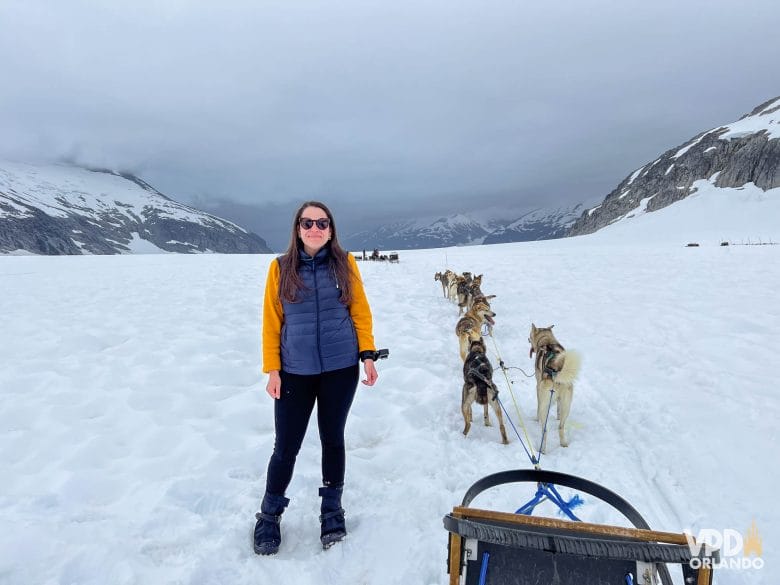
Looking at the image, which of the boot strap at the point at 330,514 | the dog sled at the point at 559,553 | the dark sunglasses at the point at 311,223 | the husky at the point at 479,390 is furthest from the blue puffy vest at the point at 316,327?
the husky at the point at 479,390

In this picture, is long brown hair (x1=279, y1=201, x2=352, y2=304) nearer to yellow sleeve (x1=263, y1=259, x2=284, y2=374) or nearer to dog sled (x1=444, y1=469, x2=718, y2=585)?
yellow sleeve (x1=263, y1=259, x2=284, y2=374)

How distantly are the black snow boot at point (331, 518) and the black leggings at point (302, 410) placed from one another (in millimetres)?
386

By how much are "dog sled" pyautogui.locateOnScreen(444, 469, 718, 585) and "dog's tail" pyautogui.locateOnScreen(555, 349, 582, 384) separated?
7.72ft

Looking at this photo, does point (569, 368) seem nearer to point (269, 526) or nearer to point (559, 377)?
point (559, 377)

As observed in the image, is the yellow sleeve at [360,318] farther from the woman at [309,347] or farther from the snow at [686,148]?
the snow at [686,148]

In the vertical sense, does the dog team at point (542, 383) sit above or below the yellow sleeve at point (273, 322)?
below

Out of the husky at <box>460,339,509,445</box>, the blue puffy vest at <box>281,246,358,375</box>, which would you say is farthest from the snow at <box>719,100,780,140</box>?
the blue puffy vest at <box>281,246,358,375</box>

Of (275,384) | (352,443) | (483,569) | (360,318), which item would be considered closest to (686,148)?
(352,443)

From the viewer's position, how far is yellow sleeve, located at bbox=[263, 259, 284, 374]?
3.19 meters

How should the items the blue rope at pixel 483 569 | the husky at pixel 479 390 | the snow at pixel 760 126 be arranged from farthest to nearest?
1. the snow at pixel 760 126
2. the husky at pixel 479 390
3. the blue rope at pixel 483 569

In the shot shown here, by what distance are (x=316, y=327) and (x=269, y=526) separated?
1.68 meters

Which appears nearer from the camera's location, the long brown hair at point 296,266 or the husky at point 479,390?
the long brown hair at point 296,266

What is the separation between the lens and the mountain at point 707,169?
8000 cm

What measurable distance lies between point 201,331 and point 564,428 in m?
8.24
